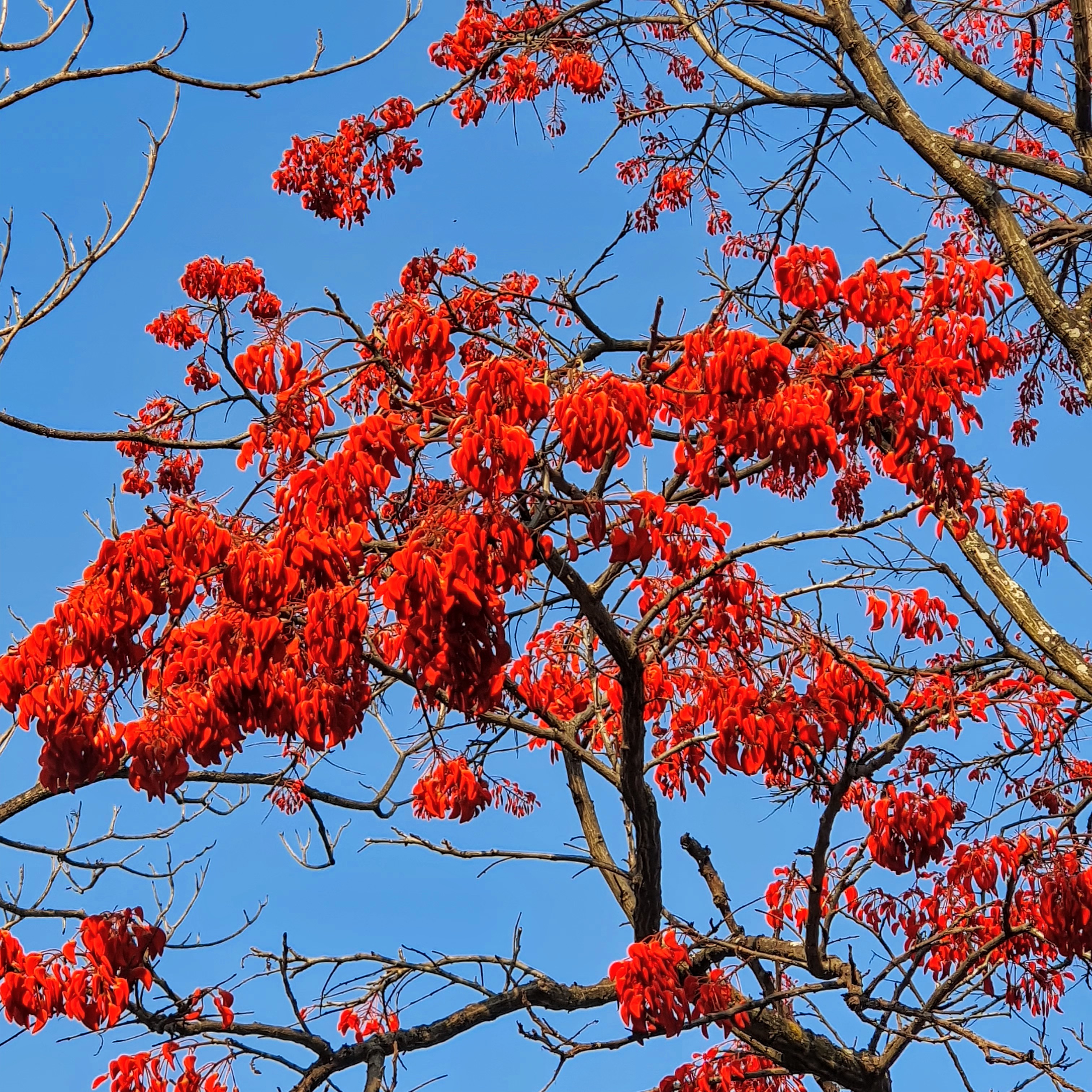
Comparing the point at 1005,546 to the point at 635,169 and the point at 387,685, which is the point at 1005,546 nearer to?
the point at 387,685

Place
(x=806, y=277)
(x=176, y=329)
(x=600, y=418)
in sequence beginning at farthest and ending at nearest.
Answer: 1. (x=176, y=329)
2. (x=806, y=277)
3. (x=600, y=418)

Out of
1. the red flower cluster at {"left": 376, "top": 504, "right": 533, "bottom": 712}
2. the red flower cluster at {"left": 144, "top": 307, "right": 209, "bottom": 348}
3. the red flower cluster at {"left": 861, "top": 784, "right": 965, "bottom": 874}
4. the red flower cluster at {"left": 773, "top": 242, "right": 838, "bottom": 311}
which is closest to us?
the red flower cluster at {"left": 376, "top": 504, "right": 533, "bottom": 712}

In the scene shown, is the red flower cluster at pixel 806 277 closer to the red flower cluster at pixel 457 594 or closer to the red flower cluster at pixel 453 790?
the red flower cluster at pixel 457 594

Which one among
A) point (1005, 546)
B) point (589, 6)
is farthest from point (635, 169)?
point (1005, 546)

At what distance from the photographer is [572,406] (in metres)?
5.04

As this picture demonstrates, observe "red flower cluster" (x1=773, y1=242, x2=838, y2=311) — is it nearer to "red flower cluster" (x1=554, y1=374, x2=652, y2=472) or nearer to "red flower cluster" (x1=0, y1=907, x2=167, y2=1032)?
"red flower cluster" (x1=554, y1=374, x2=652, y2=472)

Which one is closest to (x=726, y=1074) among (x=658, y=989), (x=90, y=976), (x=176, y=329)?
(x=658, y=989)

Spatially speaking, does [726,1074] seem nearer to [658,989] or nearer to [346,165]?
[658,989]

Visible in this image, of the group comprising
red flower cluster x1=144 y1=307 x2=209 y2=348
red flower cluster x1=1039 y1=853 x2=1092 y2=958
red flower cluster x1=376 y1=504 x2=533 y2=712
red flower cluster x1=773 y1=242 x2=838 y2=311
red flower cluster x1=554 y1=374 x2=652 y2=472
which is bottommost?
red flower cluster x1=1039 y1=853 x2=1092 y2=958

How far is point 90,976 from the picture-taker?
6.84 metres

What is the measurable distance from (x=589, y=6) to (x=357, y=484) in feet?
20.1

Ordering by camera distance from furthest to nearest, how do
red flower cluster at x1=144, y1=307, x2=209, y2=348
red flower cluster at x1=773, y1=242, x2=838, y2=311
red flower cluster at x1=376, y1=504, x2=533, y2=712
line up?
red flower cluster at x1=144, y1=307, x2=209, y2=348
red flower cluster at x1=773, y1=242, x2=838, y2=311
red flower cluster at x1=376, y1=504, x2=533, y2=712

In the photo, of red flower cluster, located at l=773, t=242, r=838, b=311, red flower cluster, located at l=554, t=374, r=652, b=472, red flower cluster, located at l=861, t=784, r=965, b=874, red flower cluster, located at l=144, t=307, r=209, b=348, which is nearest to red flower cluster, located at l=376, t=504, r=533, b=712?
red flower cluster, located at l=554, t=374, r=652, b=472

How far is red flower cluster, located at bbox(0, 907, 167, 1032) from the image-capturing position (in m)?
6.77
